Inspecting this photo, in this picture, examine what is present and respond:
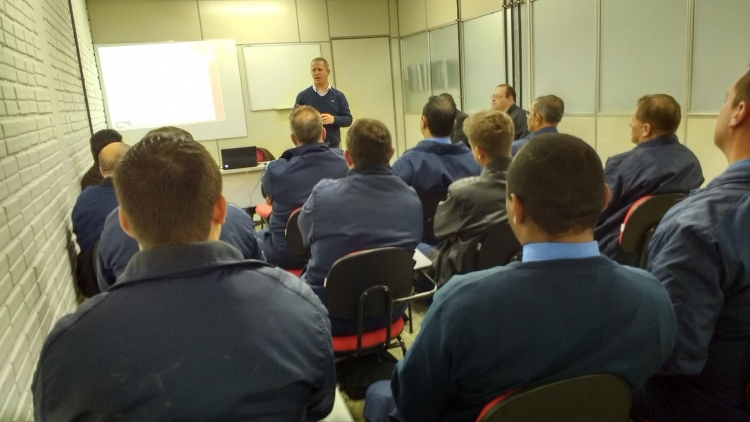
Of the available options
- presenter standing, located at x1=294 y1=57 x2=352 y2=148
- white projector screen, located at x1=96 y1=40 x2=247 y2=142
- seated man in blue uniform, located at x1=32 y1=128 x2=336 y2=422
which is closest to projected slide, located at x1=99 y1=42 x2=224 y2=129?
white projector screen, located at x1=96 y1=40 x2=247 y2=142

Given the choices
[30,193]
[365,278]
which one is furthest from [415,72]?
[30,193]

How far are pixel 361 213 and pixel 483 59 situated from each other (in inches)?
165

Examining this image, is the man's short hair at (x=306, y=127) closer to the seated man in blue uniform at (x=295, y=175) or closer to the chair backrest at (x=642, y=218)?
the seated man in blue uniform at (x=295, y=175)

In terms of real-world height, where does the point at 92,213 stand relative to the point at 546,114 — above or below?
below

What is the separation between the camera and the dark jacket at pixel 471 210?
2.14m

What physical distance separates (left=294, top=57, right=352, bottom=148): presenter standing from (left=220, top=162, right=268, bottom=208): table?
0.81 metres

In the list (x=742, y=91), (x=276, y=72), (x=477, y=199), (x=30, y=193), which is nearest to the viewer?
(x=742, y=91)

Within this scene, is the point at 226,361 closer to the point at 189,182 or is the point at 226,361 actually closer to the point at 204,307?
the point at 204,307

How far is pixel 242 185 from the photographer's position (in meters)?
5.08

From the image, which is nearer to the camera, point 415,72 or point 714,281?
point 714,281

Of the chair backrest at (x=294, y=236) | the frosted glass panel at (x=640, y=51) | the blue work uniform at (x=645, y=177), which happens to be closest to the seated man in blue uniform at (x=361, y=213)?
the chair backrest at (x=294, y=236)

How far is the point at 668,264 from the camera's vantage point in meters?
1.15

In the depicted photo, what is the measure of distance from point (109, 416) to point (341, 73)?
22.0 feet

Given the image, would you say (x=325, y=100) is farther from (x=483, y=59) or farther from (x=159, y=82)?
(x=159, y=82)
